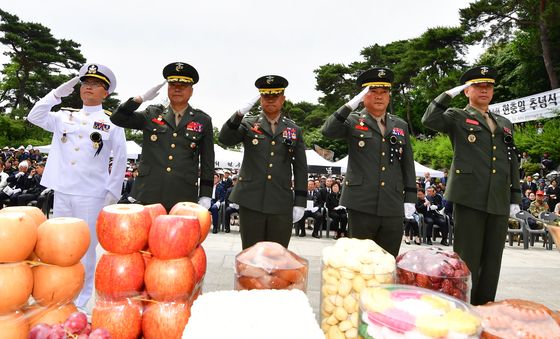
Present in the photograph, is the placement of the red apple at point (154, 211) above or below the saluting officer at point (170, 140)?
below

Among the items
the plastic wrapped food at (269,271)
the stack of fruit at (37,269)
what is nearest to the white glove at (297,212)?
the plastic wrapped food at (269,271)

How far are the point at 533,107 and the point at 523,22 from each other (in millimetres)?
6357

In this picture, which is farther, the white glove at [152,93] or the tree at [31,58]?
the tree at [31,58]

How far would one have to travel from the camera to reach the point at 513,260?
8.45 meters

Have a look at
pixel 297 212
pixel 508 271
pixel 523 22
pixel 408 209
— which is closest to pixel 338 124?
pixel 297 212

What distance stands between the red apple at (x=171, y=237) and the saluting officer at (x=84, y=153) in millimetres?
2068

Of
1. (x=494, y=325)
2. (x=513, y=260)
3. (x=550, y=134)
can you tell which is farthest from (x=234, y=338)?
(x=550, y=134)

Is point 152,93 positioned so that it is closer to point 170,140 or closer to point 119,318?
point 170,140

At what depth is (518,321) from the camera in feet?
3.93

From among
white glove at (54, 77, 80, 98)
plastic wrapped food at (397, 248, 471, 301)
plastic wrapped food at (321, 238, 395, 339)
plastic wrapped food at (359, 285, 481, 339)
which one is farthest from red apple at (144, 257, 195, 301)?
white glove at (54, 77, 80, 98)

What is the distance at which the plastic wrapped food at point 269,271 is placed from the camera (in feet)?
5.04

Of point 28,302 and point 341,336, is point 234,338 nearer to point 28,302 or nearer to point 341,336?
point 341,336

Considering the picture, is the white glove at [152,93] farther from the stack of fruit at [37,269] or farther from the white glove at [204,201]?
the stack of fruit at [37,269]

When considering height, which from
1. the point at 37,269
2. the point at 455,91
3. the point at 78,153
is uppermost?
the point at 455,91
